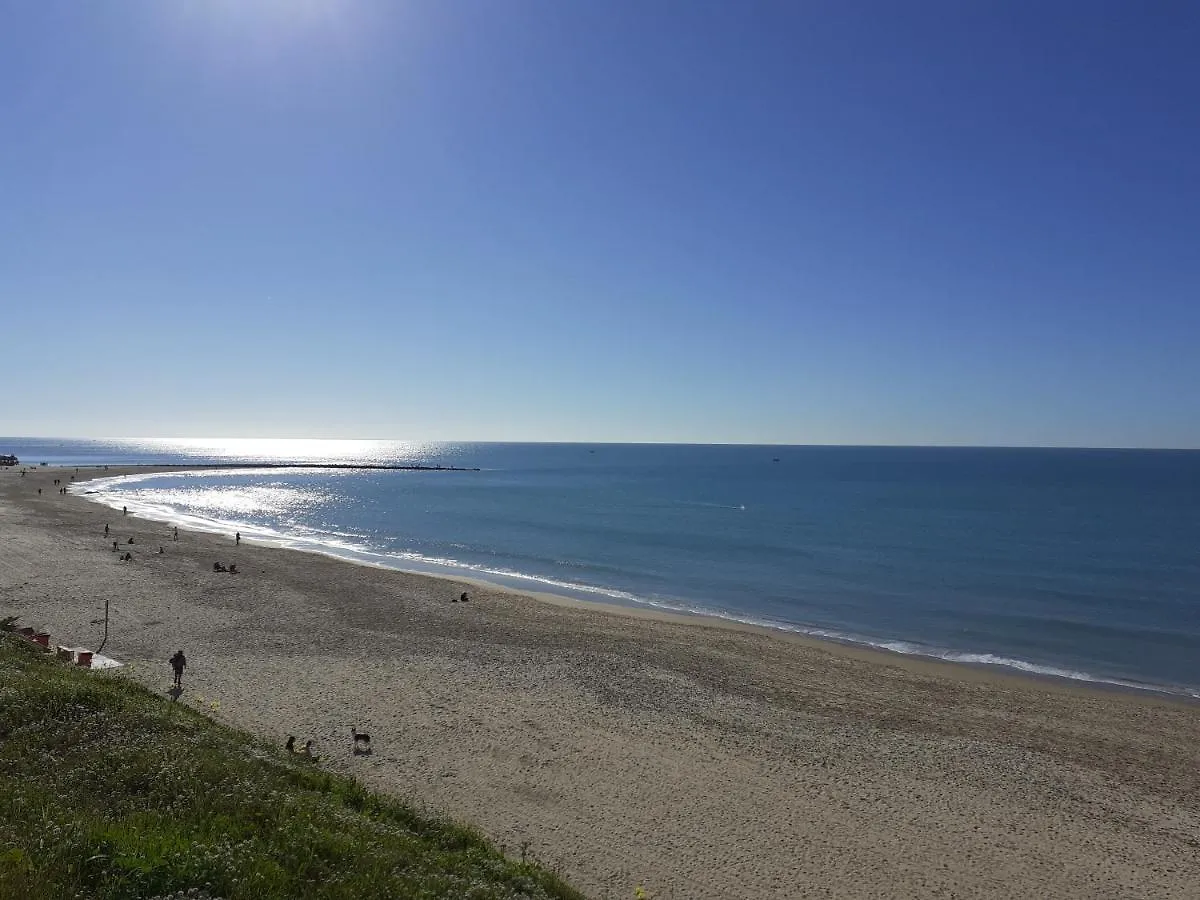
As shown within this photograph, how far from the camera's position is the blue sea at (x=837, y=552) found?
31844mm

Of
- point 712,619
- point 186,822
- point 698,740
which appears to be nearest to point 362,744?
point 698,740

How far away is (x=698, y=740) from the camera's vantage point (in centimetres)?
1756

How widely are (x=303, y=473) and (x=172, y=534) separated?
108 meters

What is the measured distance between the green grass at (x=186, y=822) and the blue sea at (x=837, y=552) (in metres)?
24.4

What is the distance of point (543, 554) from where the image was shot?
51188 mm

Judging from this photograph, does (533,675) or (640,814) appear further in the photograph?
(533,675)

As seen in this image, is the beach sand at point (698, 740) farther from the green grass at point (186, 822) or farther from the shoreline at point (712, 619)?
the green grass at point (186, 822)

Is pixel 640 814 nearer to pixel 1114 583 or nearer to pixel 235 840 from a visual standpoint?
pixel 235 840

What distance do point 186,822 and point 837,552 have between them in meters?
50.1

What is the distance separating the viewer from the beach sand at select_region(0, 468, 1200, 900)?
12.7 m

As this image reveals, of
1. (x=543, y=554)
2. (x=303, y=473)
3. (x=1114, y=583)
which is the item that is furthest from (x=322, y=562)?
(x=303, y=473)

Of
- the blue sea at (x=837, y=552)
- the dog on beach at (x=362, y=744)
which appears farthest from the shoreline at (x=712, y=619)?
the dog on beach at (x=362, y=744)

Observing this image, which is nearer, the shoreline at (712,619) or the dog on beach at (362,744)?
the dog on beach at (362,744)

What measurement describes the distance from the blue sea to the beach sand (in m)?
5.71
